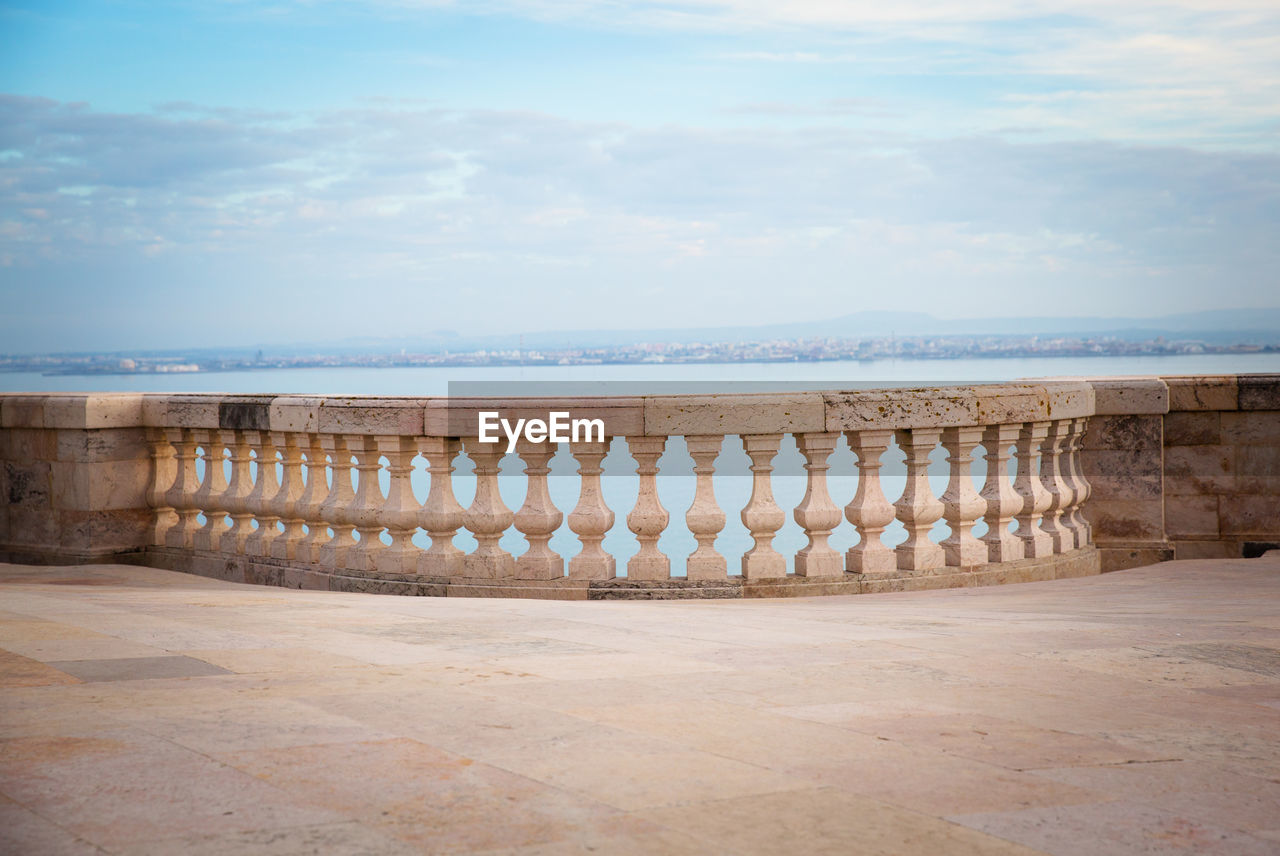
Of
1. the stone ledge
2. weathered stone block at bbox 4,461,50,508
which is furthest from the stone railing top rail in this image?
the stone ledge

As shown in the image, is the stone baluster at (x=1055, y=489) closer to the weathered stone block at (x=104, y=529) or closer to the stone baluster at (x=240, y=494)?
the stone baluster at (x=240, y=494)

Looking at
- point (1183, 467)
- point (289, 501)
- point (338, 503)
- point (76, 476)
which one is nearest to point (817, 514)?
point (338, 503)

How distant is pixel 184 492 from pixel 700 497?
366 centimetres

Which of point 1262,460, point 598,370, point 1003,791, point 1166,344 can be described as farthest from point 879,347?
point 1003,791

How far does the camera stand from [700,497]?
607cm

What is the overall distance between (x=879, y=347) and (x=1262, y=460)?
152 ft

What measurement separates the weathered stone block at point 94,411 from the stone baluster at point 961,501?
5.08m

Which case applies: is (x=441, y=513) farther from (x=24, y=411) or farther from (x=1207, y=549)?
(x=1207, y=549)

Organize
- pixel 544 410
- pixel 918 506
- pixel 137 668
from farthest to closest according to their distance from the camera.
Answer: pixel 918 506, pixel 544 410, pixel 137 668

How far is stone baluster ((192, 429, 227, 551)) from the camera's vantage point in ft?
24.8

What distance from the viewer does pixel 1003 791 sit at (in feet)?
8.61

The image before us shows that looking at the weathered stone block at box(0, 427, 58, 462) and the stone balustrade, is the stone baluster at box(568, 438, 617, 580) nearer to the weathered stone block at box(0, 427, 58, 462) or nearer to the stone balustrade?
the stone balustrade

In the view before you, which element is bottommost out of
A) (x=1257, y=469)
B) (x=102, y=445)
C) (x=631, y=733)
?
(x=631, y=733)

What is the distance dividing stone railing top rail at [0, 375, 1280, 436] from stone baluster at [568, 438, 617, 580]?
7.0 inches
